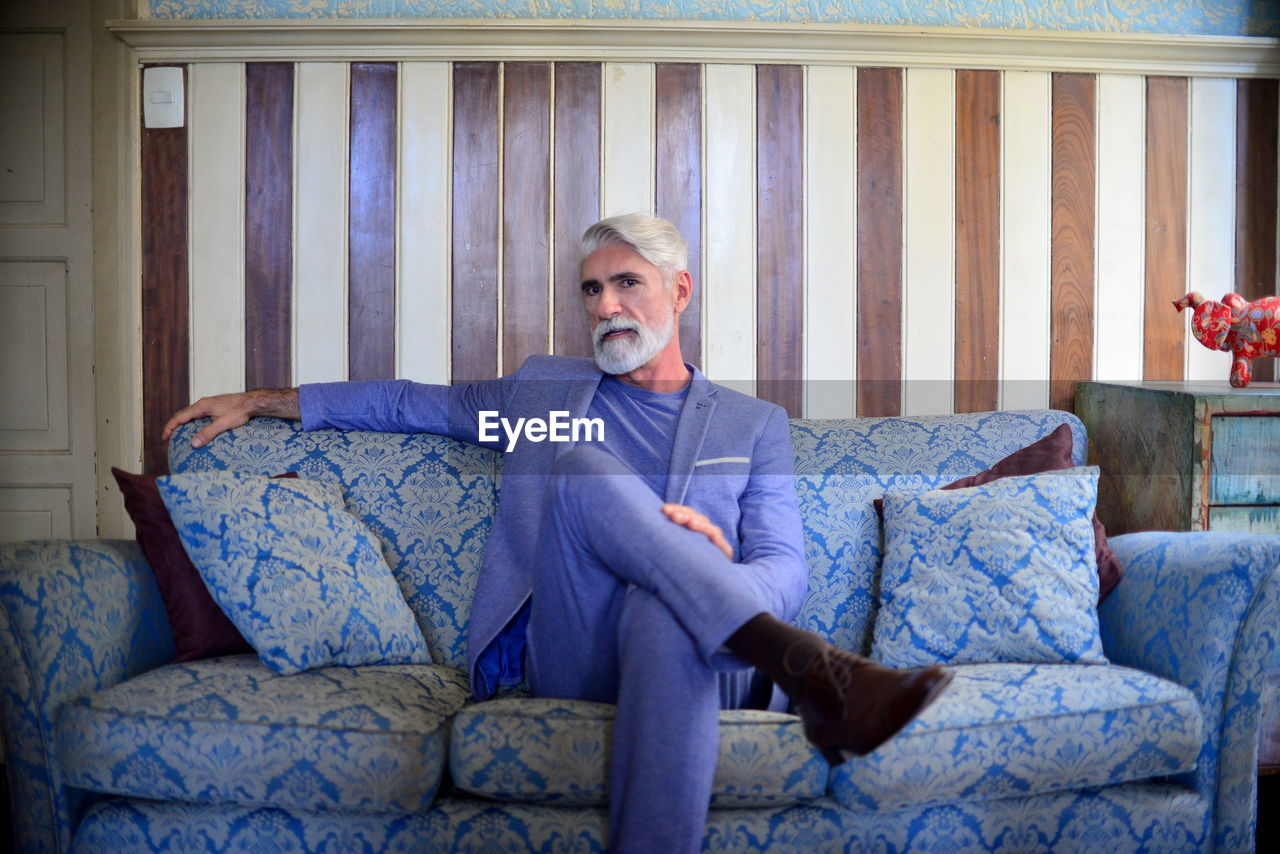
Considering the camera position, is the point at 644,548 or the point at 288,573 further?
the point at 288,573

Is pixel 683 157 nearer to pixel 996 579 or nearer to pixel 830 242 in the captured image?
pixel 830 242

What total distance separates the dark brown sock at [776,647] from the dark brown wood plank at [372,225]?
161 cm

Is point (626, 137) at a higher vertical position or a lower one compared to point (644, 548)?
higher

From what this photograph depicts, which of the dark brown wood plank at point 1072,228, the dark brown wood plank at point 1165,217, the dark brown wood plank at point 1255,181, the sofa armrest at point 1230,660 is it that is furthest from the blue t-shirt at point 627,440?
the dark brown wood plank at point 1255,181

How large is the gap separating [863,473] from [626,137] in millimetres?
1187

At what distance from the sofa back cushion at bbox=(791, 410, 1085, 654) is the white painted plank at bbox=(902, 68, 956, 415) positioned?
533mm

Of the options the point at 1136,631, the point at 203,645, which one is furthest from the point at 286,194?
the point at 1136,631

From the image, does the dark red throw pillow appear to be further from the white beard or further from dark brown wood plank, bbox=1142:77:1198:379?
dark brown wood plank, bbox=1142:77:1198:379

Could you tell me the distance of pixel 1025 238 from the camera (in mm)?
2730

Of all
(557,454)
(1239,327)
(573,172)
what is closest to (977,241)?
(1239,327)

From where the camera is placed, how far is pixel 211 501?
5.62ft

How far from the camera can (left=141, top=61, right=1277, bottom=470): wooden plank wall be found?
8.59ft

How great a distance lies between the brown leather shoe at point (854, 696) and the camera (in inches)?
45.3

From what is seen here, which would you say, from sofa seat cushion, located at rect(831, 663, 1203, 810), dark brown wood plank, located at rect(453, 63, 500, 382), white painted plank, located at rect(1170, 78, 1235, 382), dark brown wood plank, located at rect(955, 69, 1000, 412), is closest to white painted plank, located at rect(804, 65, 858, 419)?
dark brown wood plank, located at rect(955, 69, 1000, 412)
